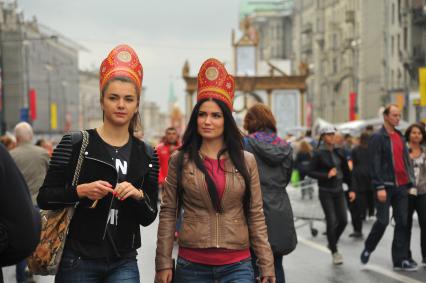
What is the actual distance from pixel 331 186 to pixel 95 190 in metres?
7.79

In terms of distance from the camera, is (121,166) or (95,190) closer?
(95,190)

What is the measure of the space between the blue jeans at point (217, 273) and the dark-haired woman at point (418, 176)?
642 centimetres

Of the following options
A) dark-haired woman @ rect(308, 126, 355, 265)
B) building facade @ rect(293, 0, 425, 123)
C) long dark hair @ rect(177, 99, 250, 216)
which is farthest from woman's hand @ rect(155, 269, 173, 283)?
building facade @ rect(293, 0, 425, 123)

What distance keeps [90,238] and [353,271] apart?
701cm

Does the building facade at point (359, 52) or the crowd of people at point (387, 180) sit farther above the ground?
the building facade at point (359, 52)

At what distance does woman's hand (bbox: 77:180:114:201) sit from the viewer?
5.16 m

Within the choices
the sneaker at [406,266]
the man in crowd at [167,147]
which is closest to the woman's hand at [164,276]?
the sneaker at [406,266]

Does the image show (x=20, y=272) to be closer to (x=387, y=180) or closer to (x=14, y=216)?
(x=387, y=180)

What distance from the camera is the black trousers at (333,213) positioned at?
12525 mm

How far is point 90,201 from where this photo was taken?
5281 millimetres

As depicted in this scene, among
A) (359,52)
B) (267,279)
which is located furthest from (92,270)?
(359,52)

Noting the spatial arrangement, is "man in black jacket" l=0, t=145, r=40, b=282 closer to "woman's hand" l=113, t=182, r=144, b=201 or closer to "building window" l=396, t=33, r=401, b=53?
"woman's hand" l=113, t=182, r=144, b=201

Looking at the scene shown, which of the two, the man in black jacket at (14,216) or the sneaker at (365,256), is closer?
the man in black jacket at (14,216)

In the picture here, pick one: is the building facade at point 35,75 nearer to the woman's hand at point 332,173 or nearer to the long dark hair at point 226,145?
the woman's hand at point 332,173
